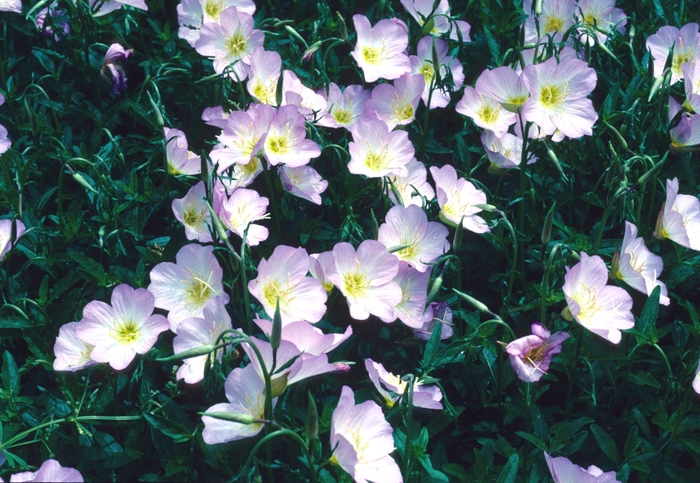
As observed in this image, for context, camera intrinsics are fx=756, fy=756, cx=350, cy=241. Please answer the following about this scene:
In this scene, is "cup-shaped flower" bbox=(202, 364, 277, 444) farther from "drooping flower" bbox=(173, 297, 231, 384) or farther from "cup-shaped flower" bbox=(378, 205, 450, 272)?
"cup-shaped flower" bbox=(378, 205, 450, 272)

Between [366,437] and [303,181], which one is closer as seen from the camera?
[366,437]

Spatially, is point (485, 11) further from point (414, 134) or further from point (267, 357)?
point (267, 357)

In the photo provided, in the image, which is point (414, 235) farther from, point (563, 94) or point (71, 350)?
point (71, 350)

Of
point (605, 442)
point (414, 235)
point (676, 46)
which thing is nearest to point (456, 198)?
point (414, 235)

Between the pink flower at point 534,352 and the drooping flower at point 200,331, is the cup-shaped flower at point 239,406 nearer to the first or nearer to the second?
the drooping flower at point 200,331


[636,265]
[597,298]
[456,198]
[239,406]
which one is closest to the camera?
[239,406]

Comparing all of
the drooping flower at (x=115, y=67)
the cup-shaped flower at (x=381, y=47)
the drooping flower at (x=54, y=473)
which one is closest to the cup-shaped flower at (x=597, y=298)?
the cup-shaped flower at (x=381, y=47)
